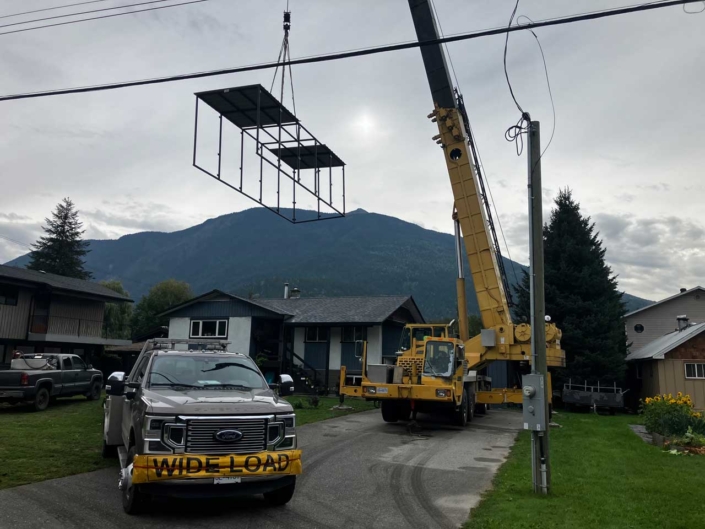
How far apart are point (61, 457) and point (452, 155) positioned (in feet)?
43.1

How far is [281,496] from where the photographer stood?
23.8 feet

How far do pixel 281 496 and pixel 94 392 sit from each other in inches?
675

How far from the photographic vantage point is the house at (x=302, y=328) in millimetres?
30384

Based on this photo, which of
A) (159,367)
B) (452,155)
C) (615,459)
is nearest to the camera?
(159,367)

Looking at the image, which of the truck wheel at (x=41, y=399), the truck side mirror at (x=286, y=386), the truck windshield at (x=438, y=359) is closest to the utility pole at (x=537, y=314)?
the truck side mirror at (x=286, y=386)

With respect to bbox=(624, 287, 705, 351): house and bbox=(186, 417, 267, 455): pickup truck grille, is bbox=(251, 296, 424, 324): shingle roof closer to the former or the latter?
bbox=(624, 287, 705, 351): house

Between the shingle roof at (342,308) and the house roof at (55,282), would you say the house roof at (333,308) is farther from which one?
the house roof at (55,282)

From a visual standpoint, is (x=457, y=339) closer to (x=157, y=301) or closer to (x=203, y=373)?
(x=203, y=373)

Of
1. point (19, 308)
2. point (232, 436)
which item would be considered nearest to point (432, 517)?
point (232, 436)

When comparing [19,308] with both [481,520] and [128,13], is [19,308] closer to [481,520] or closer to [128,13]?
[128,13]

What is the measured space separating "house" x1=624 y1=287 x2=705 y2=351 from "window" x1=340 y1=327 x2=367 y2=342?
674 inches

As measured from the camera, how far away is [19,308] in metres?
28.6

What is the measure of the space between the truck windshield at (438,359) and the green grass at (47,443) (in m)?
9.00

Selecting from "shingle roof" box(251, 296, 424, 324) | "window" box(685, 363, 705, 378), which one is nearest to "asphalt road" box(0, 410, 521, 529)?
"window" box(685, 363, 705, 378)
